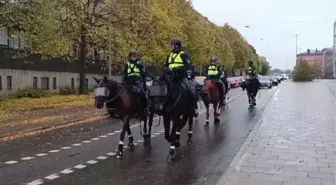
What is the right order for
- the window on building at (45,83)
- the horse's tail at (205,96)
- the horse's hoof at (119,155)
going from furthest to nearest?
the window on building at (45,83)
the horse's tail at (205,96)
the horse's hoof at (119,155)

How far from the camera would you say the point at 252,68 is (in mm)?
22828

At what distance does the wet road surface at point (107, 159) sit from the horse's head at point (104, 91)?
4.03ft

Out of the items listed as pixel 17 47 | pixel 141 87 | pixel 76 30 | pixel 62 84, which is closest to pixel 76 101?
pixel 76 30

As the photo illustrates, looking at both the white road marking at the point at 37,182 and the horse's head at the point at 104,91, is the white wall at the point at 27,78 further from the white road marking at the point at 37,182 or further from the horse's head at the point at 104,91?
the white road marking at the point at 37,182

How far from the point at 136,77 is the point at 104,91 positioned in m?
1.24

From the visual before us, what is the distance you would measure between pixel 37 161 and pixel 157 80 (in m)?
3.18

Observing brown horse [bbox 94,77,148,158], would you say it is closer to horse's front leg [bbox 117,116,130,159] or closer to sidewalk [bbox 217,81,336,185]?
horse's front leg [bbox 117,116,130,159]

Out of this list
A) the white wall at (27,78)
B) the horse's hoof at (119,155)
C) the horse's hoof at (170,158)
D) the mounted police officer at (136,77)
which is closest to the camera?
the horse's hoof at (170,158)

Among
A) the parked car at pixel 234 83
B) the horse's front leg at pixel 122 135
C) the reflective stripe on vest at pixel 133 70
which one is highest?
the reflective stripe on vest at pixel 133 70

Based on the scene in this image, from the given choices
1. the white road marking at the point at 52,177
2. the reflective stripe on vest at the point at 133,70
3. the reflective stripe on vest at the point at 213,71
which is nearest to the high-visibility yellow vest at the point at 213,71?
the reflective stripe on vest at the point at 213,71

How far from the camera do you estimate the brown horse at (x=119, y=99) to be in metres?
10.1

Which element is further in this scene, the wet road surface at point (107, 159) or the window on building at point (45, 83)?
the window on building at point (45, 83)

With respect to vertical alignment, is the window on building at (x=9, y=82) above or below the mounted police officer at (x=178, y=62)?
below

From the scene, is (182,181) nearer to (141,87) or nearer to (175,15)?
(141,87)
